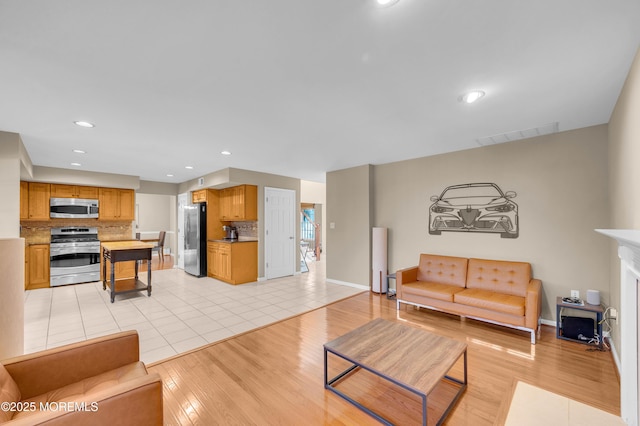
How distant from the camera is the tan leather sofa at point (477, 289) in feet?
10.1

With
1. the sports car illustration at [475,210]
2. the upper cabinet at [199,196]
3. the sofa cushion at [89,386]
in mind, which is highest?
the upper cabinet at [199,196]

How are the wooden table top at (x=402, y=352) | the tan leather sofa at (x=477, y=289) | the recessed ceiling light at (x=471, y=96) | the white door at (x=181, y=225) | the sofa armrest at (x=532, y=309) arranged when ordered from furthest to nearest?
the white door at (x=181, y=225) → the tan leather sofa at (x=477, y=289) → the sofa armrest at (x=532, y=309) → the recessed ceiling light at (x=471, y=96) → the wooden table top at (x=402, y=352)

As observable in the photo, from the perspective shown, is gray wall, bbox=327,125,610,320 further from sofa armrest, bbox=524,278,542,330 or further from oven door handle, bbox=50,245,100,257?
oven door handle, bbox=50,245,100,257

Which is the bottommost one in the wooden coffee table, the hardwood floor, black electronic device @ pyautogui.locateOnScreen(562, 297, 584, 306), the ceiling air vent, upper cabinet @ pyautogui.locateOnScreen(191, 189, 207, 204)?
the hardwood floor

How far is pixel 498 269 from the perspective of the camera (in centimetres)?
368

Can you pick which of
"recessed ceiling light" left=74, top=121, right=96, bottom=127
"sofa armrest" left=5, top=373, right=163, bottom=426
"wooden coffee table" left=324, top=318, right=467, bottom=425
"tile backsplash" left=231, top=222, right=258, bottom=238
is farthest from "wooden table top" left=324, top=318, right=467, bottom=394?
"tile backsplash" left=231, top=222, right=258, bottom=238

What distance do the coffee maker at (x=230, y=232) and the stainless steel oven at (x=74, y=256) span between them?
A: 2.79m

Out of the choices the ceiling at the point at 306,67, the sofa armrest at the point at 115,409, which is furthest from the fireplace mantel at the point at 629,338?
the sofa armrest at the point at 115,409

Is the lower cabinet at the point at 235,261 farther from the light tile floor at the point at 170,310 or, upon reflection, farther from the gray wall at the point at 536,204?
the gray wall at the point at 536,204

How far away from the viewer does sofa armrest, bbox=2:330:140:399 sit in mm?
1500

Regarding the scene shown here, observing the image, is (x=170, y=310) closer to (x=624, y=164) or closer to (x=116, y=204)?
(x=116, y=204)

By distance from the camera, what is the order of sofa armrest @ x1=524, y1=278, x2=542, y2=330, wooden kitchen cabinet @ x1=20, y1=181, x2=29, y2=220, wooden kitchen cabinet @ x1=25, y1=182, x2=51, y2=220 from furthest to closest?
wooden kitchen cabinet @ x1=25, y1=182, x2=51, y2=220, wooden kitchen cabinet @ x1=20, y1=181, x2=29, y2=220, sofa armrest @ x1=524, y1=278, x2=542, y2=330

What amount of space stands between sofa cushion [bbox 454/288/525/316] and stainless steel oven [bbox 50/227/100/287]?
7.33m

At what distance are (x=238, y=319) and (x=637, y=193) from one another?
417 centimetres
